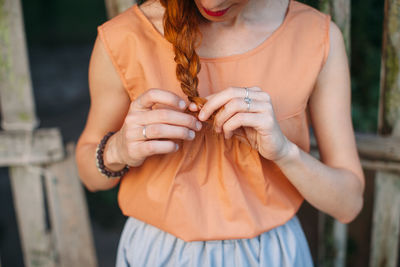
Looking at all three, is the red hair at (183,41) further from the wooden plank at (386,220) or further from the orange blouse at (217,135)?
the wooden plank at (386,220)

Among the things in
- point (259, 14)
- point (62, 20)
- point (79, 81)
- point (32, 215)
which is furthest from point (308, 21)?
point (62, 20)

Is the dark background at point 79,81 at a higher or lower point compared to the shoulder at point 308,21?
lower

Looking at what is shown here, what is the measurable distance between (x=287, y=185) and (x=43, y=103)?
6449mm

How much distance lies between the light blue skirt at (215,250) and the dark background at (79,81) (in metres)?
0.97

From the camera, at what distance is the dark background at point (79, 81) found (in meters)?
2.70

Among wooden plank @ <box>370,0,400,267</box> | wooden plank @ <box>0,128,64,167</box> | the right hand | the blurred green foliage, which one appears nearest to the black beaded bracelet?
the right hand

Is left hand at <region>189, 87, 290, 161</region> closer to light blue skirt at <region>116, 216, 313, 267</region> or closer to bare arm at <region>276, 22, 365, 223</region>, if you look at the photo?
bare arm at <region>276, 22, 365, 223</region>

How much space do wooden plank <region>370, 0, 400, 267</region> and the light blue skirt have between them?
741 mm

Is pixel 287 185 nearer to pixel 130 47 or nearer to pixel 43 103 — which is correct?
pixel 130 47

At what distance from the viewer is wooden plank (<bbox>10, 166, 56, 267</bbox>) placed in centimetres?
194

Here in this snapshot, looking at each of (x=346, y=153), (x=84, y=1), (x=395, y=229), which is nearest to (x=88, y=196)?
(x=395, y=229)

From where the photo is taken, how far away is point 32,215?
199 centimetres

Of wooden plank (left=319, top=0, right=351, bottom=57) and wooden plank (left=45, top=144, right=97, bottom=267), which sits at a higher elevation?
wooden plank (left=319, top=0, right=351, bottom=57)

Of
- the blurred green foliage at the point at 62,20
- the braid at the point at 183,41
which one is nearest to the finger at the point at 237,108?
the braid at the point at 183,41
